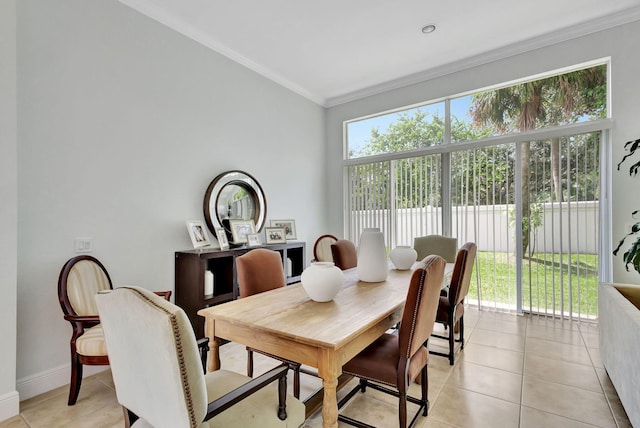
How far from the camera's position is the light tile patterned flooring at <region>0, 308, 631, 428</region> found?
1898 millimetres

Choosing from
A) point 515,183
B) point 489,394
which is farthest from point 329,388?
point 515,183

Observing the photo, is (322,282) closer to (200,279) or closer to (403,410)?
(403,410)

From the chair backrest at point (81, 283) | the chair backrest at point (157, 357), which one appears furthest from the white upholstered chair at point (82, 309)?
Result: the chair backrest at point (157, 357)

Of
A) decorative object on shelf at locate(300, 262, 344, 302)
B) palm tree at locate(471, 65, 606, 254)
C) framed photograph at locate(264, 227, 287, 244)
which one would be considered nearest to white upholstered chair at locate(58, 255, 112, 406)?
decorative object on shelf at locate(300, 262, 344, 302)

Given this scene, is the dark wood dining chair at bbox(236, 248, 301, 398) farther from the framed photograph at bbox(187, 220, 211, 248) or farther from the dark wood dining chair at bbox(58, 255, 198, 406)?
the framed photograph at bbox(187, 220, 211, 248)

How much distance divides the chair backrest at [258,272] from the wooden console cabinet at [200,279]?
0.80m

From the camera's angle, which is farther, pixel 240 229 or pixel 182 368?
pixel 240 229

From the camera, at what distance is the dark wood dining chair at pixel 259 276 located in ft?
7.13

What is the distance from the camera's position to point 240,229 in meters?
3.63

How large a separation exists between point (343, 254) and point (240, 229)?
1.22m

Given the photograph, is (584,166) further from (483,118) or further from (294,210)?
(294,210)

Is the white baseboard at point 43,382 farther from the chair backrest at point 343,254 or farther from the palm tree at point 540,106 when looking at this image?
the palm tree at point 540,106

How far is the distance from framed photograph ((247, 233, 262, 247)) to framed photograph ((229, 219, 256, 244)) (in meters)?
0.05

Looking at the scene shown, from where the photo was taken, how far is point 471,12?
123 inches
